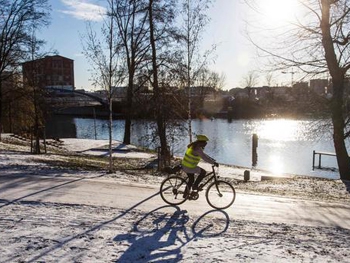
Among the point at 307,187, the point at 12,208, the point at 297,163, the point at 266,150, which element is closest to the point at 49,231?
the point at 12,208

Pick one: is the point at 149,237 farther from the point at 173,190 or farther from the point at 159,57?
the point at 159,57

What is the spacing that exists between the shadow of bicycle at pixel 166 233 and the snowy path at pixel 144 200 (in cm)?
37

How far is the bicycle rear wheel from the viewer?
30.9 ft

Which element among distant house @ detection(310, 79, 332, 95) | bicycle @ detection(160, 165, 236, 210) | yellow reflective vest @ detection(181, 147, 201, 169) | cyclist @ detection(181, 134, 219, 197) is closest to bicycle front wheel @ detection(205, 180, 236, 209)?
bicycle @ detection(160, 165, 236, 210)

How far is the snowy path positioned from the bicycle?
18cm

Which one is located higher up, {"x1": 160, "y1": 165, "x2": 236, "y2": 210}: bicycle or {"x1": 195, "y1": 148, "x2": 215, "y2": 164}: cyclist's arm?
{"x1": 195, "y1": 148, "x2": 215, "y2": 164}: cyclist's arm

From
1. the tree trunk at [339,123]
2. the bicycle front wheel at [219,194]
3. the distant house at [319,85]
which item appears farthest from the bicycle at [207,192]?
the distant house at [319,85]

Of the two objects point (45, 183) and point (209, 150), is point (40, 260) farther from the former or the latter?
point (209, 150)

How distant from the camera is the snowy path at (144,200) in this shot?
891cm

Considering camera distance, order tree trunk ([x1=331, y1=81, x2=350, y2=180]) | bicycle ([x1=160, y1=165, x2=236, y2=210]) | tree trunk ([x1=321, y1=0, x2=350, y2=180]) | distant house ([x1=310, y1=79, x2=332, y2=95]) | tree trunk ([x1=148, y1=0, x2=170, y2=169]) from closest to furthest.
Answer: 1. bicycle ([x1=160, y1=165, x2=236, y2=210])
2. tree trunk ([x1=321, y1=0, x2=350, y2=180])
3. tree trunk ([x1=331, y1=81, x2=350, y2=180])
4. distant house ([x1=310, y1=79, x2=332, y2=95])
5. tree trunk ([x1=148, y1=0, x2=170, y2=169])

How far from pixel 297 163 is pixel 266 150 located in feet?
22.1

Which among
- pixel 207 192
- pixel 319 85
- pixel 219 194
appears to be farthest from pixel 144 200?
pixel 319 85

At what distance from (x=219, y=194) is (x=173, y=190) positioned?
1.08 metres

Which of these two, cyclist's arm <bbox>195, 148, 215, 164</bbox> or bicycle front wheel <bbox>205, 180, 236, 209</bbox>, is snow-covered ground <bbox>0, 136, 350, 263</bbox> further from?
cyclist's arm <bbox>195, 148, 215, 164</bbox>
